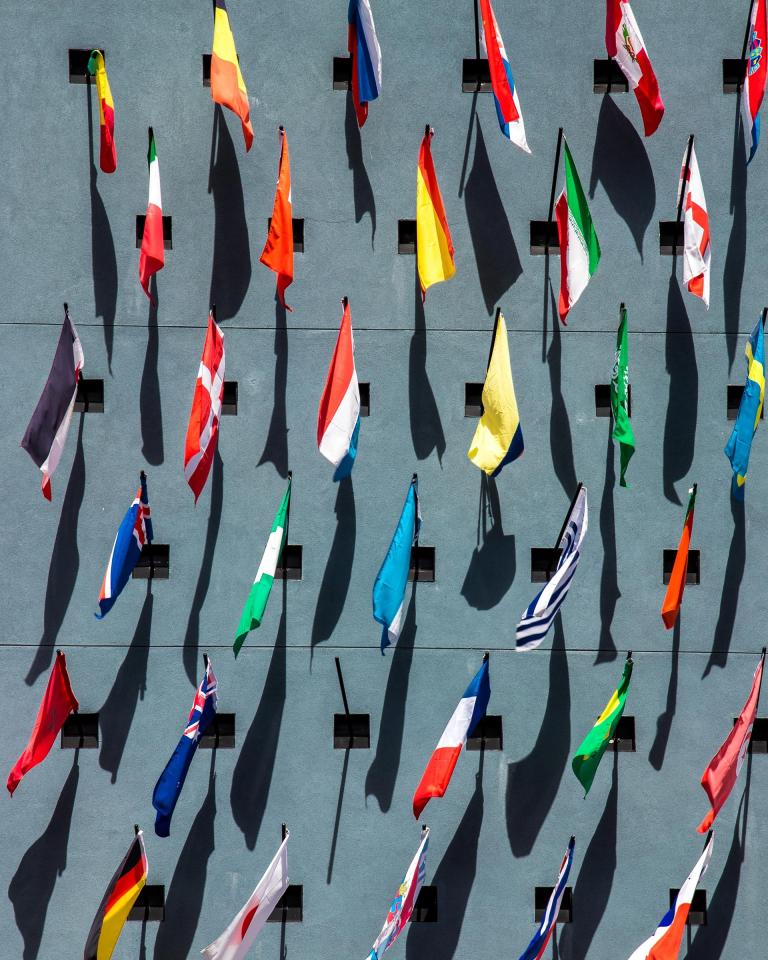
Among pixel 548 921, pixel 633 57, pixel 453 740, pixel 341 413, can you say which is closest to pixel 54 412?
pixel 341 413

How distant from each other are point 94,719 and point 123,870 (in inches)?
79.5

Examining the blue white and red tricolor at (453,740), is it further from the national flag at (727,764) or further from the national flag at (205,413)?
the national flag at (205,413)

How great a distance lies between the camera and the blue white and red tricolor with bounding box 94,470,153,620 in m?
18.8

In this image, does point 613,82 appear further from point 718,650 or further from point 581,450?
point 718,650

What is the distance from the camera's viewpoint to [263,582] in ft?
61.1

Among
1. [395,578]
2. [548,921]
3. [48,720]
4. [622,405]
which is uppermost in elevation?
[622,405]

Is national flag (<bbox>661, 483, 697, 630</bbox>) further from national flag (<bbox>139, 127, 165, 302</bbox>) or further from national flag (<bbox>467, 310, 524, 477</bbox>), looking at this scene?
national flag (<bbox>139, 127, 165, 302</bbox>)

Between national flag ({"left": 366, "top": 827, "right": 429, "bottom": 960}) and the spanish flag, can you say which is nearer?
national flag ({"left": 366, "top": 827, "right": 429, "bottom": 960})

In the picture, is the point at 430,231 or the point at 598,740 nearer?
the point at 598,740

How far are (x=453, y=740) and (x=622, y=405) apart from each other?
15.4ft

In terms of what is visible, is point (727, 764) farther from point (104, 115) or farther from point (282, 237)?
point (104, 115)

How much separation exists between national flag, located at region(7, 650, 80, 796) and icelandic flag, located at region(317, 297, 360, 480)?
4350 millimetres

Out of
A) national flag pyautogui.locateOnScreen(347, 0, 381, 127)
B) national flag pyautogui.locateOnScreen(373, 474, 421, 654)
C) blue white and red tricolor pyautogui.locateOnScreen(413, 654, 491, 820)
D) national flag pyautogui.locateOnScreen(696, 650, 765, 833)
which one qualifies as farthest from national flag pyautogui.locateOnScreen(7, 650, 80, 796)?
national flag pyautogui.locateOnScreen(347, 0, 381, 127)

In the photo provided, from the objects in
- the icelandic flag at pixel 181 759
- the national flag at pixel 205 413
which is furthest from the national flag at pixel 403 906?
the national flag at pixel 205 413
